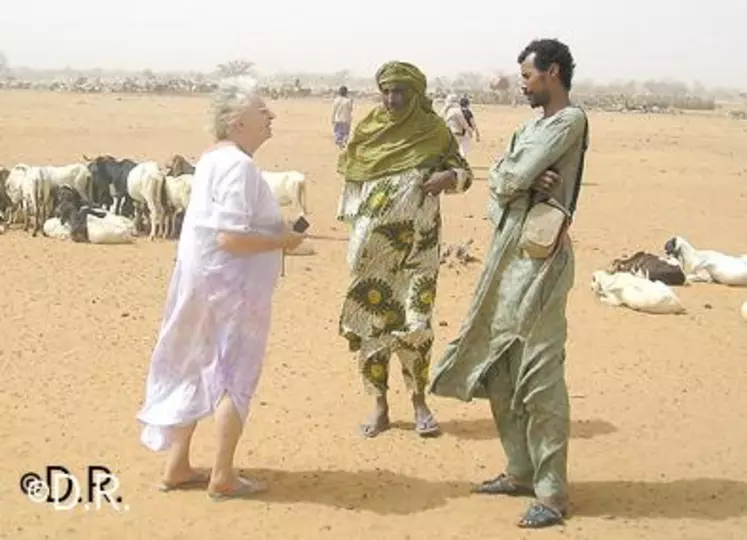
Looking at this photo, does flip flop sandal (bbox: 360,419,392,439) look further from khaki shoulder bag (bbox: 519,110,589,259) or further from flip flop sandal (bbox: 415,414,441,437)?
khaki shoulder bag (bbox: 519,110,589,259)

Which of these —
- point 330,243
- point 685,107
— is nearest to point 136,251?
point 330,243

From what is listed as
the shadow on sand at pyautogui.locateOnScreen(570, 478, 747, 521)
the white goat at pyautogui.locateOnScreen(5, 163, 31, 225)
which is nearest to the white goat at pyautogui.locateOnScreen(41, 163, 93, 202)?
the white goat at pyautogui.locateOnScreen(5, 163, 31, 225)

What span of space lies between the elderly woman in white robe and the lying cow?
6.44 metres

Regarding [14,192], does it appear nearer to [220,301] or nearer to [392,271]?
[392,271]

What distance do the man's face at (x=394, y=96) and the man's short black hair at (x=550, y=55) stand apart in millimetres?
1032

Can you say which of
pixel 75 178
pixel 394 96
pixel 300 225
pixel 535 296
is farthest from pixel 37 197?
pixel 535 296

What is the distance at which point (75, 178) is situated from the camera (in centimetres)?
1348

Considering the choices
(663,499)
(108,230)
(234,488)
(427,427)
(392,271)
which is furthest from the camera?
(108,230)

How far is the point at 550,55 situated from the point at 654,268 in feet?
20.7

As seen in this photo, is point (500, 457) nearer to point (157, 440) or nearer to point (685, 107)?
point (157, 440)

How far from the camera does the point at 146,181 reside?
12805 millimetres

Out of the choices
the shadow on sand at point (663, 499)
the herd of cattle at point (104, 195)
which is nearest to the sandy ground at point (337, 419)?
the shadow on sand at point (663, 499)

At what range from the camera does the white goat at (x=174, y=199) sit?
12.8 meters

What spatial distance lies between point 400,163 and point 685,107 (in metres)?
54.9
